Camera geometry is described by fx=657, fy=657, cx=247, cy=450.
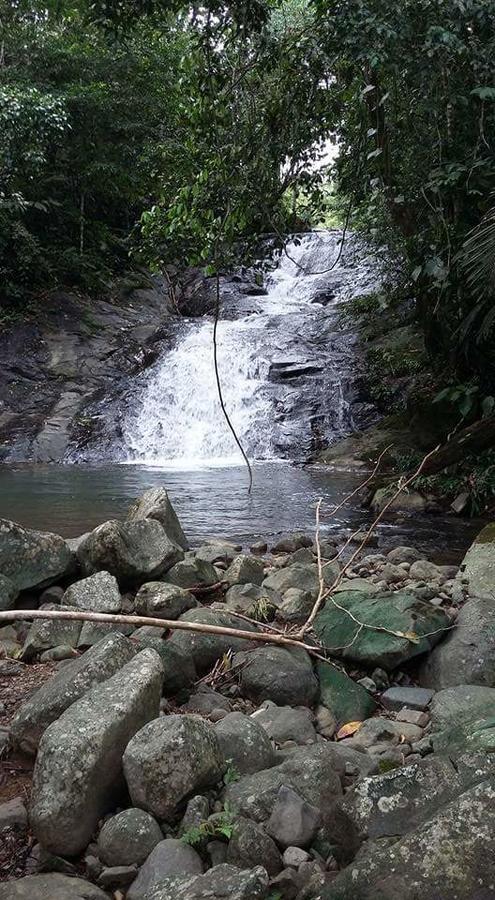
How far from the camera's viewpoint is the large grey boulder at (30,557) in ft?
11.0

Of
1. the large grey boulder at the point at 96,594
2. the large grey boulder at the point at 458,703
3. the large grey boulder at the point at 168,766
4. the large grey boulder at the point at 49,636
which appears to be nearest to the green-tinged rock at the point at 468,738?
the large grey boulder at the point at 458,703

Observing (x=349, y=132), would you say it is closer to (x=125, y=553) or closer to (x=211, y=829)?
(x=125, y=553)

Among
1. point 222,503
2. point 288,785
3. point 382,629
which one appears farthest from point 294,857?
point 222,503

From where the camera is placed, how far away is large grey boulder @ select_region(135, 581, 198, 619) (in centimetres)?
319

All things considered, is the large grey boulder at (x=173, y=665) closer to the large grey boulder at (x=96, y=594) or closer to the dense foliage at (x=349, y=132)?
the large grey boulder at (x=96, y=594)

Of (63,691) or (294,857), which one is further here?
(63,691)

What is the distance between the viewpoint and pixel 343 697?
261 centimetres

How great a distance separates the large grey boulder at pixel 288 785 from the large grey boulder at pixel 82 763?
1.07 ft

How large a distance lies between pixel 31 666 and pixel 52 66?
1604 centimetres

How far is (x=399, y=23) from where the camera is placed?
4344 millimetres

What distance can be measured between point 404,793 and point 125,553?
224 centimetres

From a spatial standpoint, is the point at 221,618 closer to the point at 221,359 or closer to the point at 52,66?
the point at 221,359

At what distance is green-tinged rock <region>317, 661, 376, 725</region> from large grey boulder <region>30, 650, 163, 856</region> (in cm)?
92

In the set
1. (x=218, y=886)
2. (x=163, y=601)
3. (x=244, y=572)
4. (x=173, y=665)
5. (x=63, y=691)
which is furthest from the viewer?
Answer: (x=244, y=572)
